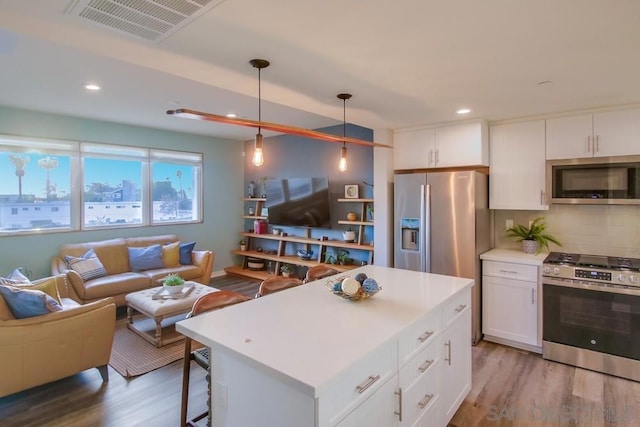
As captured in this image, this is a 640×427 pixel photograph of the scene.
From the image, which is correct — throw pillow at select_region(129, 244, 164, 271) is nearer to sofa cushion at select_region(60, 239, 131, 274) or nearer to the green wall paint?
sofa cushion at select_region(60, 239, 131, 274)

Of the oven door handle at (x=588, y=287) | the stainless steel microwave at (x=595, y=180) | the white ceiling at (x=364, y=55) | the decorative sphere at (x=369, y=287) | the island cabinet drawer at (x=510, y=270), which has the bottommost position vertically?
the oven door handle at (x=588, y=287)

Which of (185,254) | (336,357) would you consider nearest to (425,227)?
(336,357)

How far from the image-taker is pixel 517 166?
12.5 ft

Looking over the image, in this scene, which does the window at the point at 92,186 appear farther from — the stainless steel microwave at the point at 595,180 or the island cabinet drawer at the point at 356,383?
the stainless steel microwave at the point at 595,180

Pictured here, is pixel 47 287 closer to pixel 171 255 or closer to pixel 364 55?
pixel 171 255

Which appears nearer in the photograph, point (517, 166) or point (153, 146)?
point (517, 166)

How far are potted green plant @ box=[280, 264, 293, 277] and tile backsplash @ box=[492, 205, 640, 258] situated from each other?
11.5ft

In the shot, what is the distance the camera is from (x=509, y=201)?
3.87 metres

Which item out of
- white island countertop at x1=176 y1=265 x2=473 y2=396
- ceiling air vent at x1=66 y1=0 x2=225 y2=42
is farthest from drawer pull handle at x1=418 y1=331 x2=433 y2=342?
ceiling air vent at x1=66 y1=0 x2=225 y2=42

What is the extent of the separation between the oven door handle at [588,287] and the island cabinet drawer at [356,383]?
241cm

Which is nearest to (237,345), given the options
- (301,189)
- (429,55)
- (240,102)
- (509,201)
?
(429,55)

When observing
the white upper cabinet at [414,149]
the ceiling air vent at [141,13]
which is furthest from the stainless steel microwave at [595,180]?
the ceiling air vent at [141,13]

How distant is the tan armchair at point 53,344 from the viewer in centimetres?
249

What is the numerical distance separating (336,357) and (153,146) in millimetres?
5373
